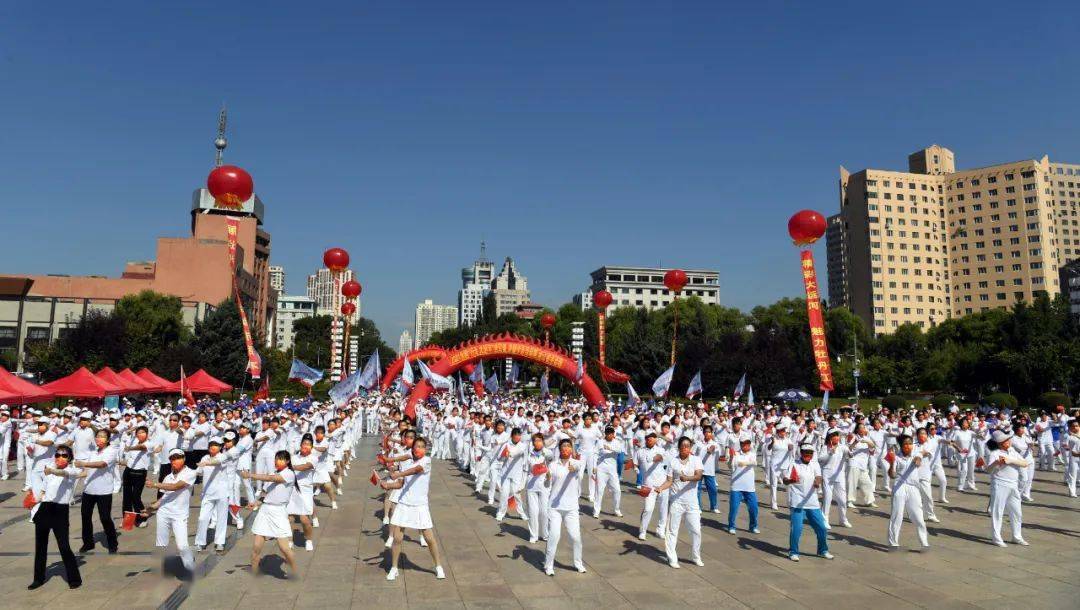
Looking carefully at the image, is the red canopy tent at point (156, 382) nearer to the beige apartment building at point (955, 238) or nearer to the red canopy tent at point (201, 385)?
the red canopy tent at point (201, 385)

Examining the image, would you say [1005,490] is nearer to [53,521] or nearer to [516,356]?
[53,521]

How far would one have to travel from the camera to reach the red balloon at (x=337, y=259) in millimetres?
31844

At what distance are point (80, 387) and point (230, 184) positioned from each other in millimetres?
14001

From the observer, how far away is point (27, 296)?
69938 mm

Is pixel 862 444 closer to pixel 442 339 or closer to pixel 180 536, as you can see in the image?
pixel 180 536

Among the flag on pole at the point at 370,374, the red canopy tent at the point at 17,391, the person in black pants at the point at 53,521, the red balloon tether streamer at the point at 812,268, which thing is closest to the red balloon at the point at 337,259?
the flag on pole at the point at 370,374

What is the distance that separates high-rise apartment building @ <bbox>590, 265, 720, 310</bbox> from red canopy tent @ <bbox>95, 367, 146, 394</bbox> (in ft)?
407

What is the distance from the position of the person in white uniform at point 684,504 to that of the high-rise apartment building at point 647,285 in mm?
141109

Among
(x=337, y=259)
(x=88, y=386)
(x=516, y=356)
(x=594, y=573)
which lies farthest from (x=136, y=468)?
(x=516, y=356)

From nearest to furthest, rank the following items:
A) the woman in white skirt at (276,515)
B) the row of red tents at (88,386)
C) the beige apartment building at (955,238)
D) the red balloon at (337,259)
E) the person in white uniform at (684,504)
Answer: the woman in white skirt at (276,515) < the person in white uniform at (684,504) < the row of red tents at (88,386) < the red balloon at (337,259) < the beige apartment building at (955,238)

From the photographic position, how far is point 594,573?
9156 millimetres

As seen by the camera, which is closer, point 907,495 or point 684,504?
point 684,504

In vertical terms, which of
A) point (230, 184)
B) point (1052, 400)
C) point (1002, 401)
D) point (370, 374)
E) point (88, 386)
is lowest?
point (1002, 401)

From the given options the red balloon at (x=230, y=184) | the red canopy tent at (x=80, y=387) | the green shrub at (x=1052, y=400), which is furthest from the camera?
the green shrub at (x=1052, y=400)
